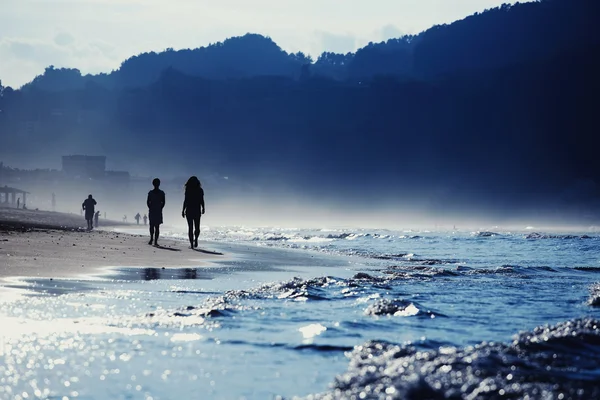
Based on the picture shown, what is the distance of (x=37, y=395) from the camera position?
168 inches

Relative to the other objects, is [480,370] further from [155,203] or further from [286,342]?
[155,203]

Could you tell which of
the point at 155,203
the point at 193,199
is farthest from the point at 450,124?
the point at 193,199

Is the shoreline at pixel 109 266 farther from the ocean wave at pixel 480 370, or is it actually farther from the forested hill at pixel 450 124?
the forested hill at pixel 450 124

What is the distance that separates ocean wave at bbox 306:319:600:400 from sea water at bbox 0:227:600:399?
1 centimetres

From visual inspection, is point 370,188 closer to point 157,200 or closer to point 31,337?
point 157,200

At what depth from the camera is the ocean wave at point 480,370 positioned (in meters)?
4.56

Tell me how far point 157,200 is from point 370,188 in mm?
151816

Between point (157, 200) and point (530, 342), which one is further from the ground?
point (157, 200)

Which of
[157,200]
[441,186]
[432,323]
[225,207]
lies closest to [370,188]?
[441,186]

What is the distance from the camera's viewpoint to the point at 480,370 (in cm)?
516

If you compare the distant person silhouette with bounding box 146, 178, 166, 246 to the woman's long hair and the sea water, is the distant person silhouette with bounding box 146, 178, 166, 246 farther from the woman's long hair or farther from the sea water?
the sea water

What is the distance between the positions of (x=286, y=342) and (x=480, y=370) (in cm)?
173

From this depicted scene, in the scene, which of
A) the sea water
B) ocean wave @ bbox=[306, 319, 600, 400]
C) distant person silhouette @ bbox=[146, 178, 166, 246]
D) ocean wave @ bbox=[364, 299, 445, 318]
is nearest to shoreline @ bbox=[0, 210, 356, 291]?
the sea water

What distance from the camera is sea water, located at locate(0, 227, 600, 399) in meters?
4.66
